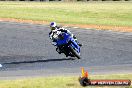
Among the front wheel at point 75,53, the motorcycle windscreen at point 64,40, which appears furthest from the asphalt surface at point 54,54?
the motorcycle windscreen at point 64,40

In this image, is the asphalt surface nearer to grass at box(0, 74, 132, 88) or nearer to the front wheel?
the front wheel

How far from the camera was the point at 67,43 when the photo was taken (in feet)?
76.4

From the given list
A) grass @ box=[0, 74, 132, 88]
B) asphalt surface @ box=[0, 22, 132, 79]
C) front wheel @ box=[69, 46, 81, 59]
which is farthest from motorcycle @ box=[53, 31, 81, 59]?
grass @ box=[0, 74, 132, 88]

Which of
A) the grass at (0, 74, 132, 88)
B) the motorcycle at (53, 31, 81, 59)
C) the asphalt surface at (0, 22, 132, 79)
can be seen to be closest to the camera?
the grass at (0, 74, 132, 88)

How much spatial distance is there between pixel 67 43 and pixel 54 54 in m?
2.22

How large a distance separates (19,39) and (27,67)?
10.3 m

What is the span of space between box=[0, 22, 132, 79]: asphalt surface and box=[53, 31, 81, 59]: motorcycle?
386 mm

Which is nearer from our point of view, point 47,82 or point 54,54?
point 47,82

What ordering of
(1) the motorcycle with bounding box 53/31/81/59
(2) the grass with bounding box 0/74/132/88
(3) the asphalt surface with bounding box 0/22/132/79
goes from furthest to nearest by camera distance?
1. (1) the motorcycle with bounding box 53/31/81/59
2. (3) the asphalt surface with bounding box 0/22/132/79
3. (2) the grass with bounding box 0/74/132/88

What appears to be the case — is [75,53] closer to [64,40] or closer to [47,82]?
[64,40]

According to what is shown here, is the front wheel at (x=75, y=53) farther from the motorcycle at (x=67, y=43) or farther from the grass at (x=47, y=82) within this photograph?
the grass at (x=47, y=82)

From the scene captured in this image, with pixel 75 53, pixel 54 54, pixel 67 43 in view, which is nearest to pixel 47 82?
pixel 67 43

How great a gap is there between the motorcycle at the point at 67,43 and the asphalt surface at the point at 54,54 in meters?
0.39

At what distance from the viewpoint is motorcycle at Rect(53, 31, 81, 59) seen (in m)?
23.3
